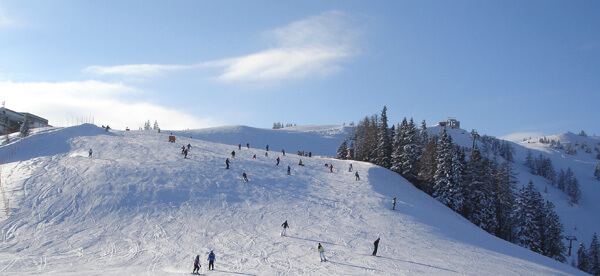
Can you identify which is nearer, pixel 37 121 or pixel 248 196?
pixel 248 196

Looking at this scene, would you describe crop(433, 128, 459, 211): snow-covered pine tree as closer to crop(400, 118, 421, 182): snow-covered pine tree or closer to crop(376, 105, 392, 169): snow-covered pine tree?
crop(400, 118, 421, 182): snow-covered pine tree

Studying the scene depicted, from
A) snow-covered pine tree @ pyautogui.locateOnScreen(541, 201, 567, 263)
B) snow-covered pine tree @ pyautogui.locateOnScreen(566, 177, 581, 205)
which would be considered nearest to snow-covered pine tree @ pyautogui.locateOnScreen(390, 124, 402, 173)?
snow-covered pine tree @ pyautogui.locateOnScreen(541, 201, 567, 263)

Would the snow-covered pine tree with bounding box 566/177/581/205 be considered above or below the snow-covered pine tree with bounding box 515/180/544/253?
below

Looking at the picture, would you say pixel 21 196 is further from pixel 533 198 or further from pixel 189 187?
pixel 533 198

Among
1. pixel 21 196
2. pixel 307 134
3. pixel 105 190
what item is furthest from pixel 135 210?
pixel 307 134

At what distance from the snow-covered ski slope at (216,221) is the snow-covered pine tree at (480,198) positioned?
629 centimetres

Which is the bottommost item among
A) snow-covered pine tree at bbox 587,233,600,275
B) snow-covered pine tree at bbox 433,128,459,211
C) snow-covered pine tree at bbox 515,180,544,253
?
snow-covered pine tree at bbox 587,233,600,275

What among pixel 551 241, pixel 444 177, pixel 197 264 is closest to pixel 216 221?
pixel 197 264

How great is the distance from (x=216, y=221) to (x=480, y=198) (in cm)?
3294

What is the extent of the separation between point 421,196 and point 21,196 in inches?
1533

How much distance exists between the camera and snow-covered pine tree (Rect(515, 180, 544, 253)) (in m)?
41.6

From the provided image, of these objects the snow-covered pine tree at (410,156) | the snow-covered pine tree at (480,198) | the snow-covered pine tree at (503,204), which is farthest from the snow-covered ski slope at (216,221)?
the snow-covered pine tree at (503,204)

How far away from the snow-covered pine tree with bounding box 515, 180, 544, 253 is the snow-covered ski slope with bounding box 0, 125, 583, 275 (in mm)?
10704

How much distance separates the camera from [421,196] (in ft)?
138
